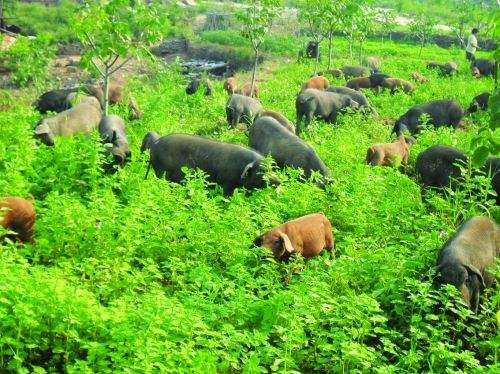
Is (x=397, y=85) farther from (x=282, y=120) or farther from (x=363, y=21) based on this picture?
(x=282, y=120)

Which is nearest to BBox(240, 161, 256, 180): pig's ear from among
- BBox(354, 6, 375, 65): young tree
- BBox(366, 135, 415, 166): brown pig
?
BBox(366, 135, 415, 166): brown pig

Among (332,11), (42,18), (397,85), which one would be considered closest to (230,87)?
(332,11)

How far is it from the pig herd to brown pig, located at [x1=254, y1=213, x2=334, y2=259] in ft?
0.04

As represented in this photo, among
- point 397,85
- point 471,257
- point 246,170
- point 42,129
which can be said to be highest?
point 471,257

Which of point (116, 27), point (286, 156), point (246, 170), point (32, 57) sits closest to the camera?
point (246, 170)

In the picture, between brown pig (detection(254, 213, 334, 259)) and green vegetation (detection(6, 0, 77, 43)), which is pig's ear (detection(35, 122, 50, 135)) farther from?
green vegetation (detection(6, 0, 77, 43))

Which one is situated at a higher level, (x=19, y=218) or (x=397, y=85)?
(x=19, y=218)

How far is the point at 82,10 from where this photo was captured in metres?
14.5

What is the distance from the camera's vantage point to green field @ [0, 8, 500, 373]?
5.91 meters

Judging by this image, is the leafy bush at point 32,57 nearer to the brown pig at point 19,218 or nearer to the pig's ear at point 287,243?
the brown pig at point 19,218

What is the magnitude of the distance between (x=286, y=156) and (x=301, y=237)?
425 cm

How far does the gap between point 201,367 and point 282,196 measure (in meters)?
5.29

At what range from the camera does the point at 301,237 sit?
29.5 ft

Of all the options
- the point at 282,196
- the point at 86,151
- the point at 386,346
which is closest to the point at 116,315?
the point at 386,346
